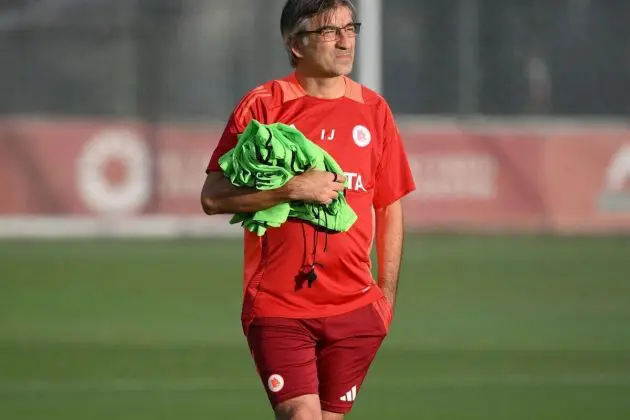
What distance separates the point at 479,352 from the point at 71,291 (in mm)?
5337

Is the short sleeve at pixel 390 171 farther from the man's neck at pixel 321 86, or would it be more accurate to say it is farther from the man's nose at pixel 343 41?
the man's nose at pixel 343 41

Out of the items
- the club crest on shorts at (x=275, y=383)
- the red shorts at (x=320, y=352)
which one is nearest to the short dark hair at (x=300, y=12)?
the red shorts at (x=320, y=352)

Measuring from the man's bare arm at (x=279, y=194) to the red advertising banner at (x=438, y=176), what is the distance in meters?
16.0

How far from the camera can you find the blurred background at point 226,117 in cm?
1658

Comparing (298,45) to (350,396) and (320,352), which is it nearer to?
(320,352)

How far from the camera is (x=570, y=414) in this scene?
879 cm

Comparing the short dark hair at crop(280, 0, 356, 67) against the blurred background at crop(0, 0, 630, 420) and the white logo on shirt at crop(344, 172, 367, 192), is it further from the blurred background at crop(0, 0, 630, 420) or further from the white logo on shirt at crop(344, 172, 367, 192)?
the blurred background at crop(0, 0, 630, 420)

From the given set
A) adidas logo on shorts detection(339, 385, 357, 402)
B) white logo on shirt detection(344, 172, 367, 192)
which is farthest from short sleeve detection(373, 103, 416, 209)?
adidas logo on shorts detection(339, 385, 357, 402)

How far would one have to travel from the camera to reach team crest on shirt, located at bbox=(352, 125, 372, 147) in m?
5.36

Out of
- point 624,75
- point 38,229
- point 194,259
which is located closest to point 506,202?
point 624,75

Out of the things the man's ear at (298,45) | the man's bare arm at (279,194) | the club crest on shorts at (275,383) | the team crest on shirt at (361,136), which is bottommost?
the club crest on shorts at (275,383)

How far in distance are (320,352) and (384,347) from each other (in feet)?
21.0

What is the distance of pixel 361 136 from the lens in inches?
211

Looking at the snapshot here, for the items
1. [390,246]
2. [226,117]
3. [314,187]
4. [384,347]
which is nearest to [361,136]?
[314,187]
